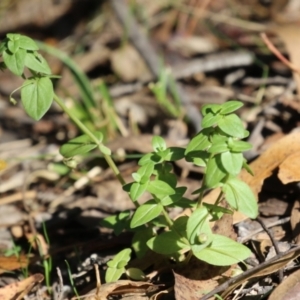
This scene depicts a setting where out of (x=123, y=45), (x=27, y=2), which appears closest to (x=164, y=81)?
(x=123, y=45)

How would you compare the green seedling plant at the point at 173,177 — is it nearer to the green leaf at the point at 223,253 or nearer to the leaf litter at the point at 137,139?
the green leaf at the point at 223,253

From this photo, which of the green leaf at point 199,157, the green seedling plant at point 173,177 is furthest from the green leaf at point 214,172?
the green leaf at point 199,157

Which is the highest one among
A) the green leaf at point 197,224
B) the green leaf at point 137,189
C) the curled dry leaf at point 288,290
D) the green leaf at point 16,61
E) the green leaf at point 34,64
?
the green leaf at point 16,61

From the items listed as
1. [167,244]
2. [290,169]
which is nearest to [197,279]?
[167,244]

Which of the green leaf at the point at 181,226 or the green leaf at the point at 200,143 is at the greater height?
the green leaf at the point at 200,143

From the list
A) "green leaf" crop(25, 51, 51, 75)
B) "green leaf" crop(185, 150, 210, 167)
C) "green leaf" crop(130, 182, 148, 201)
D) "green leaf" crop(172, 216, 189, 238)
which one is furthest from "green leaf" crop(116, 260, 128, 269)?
"green leaf" crop(25, 51, 51, 75)

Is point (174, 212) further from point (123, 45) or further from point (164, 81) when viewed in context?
point (123, 45)
